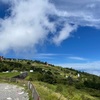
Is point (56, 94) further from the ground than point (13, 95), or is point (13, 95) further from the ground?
point (56, 94)

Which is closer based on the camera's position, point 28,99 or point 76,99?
point 76,99

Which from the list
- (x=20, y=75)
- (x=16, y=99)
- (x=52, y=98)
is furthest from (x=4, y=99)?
(x=20, y=75)

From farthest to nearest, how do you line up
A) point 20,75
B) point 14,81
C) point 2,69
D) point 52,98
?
point 2,69 → point 20,75 → point 14,81 → point 52,98

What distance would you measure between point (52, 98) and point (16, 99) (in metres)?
8.05

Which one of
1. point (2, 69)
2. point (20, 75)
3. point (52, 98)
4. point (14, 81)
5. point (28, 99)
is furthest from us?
point (2, 69)

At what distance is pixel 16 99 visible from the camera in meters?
37.7

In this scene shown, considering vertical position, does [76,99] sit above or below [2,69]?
below

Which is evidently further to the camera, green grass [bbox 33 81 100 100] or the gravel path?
the gravel path

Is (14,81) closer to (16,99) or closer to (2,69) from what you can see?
(16,99)

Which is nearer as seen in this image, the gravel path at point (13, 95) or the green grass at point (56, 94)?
the green grass at point (56, 94)

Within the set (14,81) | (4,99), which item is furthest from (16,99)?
(14,81)

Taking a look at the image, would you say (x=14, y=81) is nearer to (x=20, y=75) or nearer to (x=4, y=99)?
(x=4, y=99)

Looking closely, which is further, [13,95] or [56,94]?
[13,95]

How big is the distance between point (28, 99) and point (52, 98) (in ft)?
19.5
